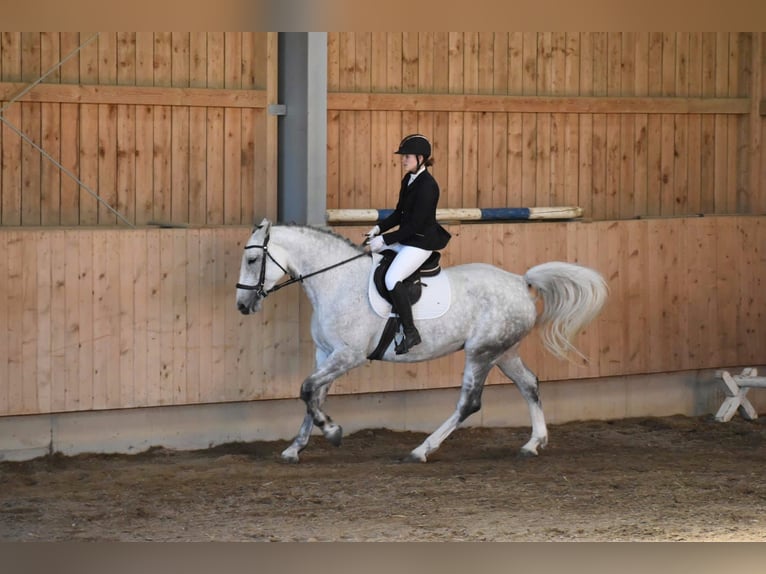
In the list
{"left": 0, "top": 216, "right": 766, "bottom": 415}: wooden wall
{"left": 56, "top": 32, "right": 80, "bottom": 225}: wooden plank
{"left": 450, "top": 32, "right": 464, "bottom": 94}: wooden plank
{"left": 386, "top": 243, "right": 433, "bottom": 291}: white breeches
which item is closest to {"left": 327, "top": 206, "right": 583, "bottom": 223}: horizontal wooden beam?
{"left": 0, "top": 216, "right": 766, "bottom": 415}: wooden wall

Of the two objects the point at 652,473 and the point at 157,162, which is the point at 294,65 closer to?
the point at 157,162

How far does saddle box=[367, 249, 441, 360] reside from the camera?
7.98m

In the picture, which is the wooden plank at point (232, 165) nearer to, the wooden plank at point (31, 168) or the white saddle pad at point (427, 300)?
the wooden plank at point (31, 168)

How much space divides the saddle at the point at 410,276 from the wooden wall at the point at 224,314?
1.20m

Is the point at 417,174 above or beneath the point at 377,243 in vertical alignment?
above

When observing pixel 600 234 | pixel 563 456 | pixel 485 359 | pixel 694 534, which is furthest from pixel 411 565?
pixel 600 234

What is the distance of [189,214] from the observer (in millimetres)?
9133

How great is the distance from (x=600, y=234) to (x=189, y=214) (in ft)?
11.6

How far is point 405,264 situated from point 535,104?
3099mm

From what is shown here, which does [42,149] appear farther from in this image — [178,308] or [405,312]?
[405,312]

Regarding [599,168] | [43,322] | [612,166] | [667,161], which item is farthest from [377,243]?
[667,161]

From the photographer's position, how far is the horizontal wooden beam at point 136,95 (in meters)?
8.46

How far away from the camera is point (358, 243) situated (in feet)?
30.2

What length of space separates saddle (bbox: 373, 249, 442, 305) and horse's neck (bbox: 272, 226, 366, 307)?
234 millimetres
